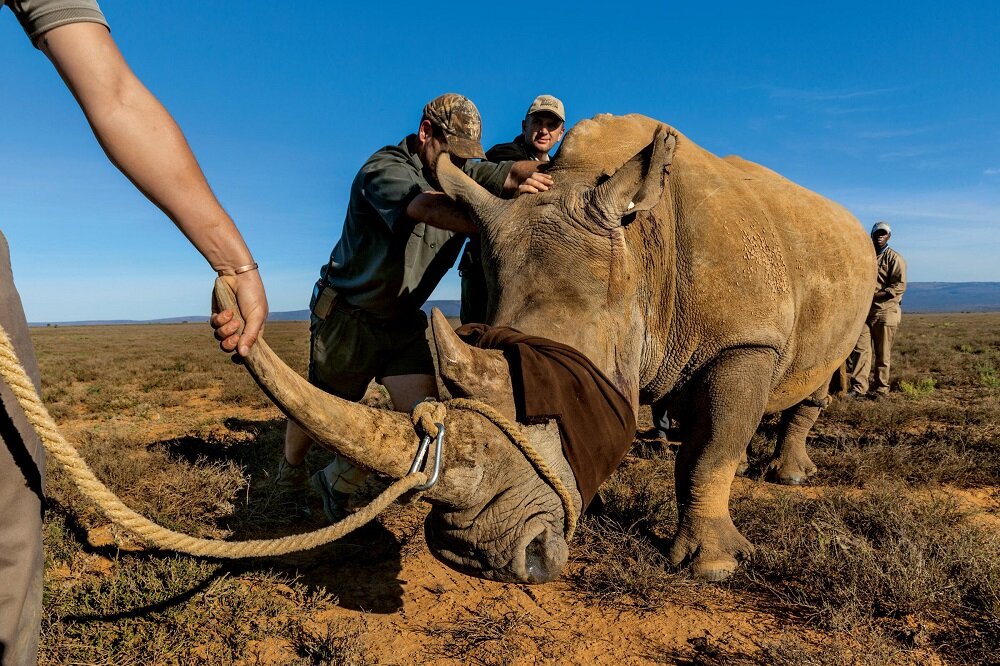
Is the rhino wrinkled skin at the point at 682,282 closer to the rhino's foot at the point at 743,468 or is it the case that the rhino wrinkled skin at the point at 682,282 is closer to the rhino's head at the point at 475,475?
the rhino's head at the point at 475,475

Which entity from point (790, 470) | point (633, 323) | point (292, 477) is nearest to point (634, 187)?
point (633, 323)

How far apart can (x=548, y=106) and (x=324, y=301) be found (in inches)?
95.9

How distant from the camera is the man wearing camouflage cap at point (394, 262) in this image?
3.34 meters

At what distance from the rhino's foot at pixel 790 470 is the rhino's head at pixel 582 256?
3222mm

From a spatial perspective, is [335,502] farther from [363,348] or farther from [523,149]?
[523,149]

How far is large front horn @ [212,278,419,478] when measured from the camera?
1542 mm

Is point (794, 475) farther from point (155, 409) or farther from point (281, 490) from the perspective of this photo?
point (155, 409)

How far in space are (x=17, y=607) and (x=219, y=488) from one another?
142 inches

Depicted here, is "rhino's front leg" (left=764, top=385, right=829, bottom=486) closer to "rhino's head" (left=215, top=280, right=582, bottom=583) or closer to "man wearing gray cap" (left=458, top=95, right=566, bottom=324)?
"man wearing gray cap" (left=458, top=95, right=566, bottom=324)

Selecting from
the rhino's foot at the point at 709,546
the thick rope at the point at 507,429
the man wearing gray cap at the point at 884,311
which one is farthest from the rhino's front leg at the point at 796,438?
the man wearing gray cap at the point at 884,311

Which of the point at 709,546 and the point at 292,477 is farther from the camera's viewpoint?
the point at 292,477

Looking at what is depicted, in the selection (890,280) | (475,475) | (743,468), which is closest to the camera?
(475,475)

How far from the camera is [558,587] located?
3.52 meters

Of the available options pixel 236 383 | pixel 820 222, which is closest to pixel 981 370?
pixel 820 222
